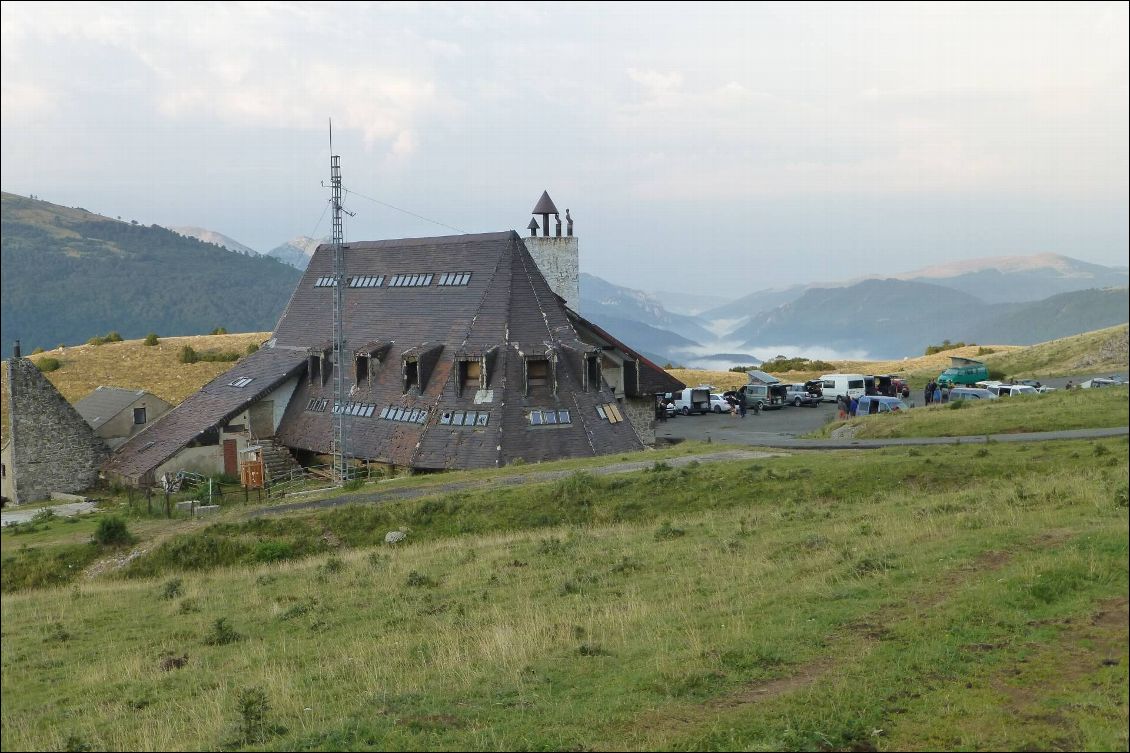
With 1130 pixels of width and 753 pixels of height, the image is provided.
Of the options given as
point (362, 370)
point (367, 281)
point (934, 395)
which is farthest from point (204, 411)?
point (934, 395)

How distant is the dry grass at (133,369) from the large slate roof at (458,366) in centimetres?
3162

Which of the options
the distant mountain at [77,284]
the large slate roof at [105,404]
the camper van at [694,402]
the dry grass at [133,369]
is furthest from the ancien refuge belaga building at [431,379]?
the dry grass at [133,369]

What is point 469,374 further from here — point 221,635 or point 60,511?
point 221,635

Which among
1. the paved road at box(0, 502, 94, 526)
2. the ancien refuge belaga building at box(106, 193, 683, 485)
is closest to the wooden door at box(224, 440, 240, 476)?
the ancien refuge belaga building at box(106, 193, 683, 485)

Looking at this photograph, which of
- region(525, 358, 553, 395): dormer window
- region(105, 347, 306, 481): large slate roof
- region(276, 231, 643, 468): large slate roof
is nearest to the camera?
region(276, 231, 643, 468): large slate roof

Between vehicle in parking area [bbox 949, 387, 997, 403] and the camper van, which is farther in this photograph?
the camper van

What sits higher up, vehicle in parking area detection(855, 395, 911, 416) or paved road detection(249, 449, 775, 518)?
vehicle in parking area detection(855, 395, 911, 416)

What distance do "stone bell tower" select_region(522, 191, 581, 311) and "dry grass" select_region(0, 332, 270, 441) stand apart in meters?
36.2

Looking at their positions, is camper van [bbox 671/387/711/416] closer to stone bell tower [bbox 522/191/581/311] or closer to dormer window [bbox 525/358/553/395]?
stone bell tower [bbox 522/191/581/311]

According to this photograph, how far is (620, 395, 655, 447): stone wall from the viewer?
60562 millimetres

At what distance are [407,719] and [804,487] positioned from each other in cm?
2228

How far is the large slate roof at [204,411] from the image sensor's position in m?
53.0

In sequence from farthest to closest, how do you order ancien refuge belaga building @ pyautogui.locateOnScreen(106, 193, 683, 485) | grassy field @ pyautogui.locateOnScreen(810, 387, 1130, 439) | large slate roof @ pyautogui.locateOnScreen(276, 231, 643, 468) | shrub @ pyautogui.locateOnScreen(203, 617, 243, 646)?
ancien refuge belaga building @ pyautogui.locateOnScreen(106, 193, 683, 485), large slate roof @ pyautogui.locateOnScreen(276, 231, 643, 468), grassy field @ pyautogui.locateOnScreen(810, 387, 1130, 439), shrub @ pyautogui.locateOnScreen(203, 617, 243, 646)

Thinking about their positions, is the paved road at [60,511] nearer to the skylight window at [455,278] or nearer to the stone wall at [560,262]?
the skylight window at [455,278]
